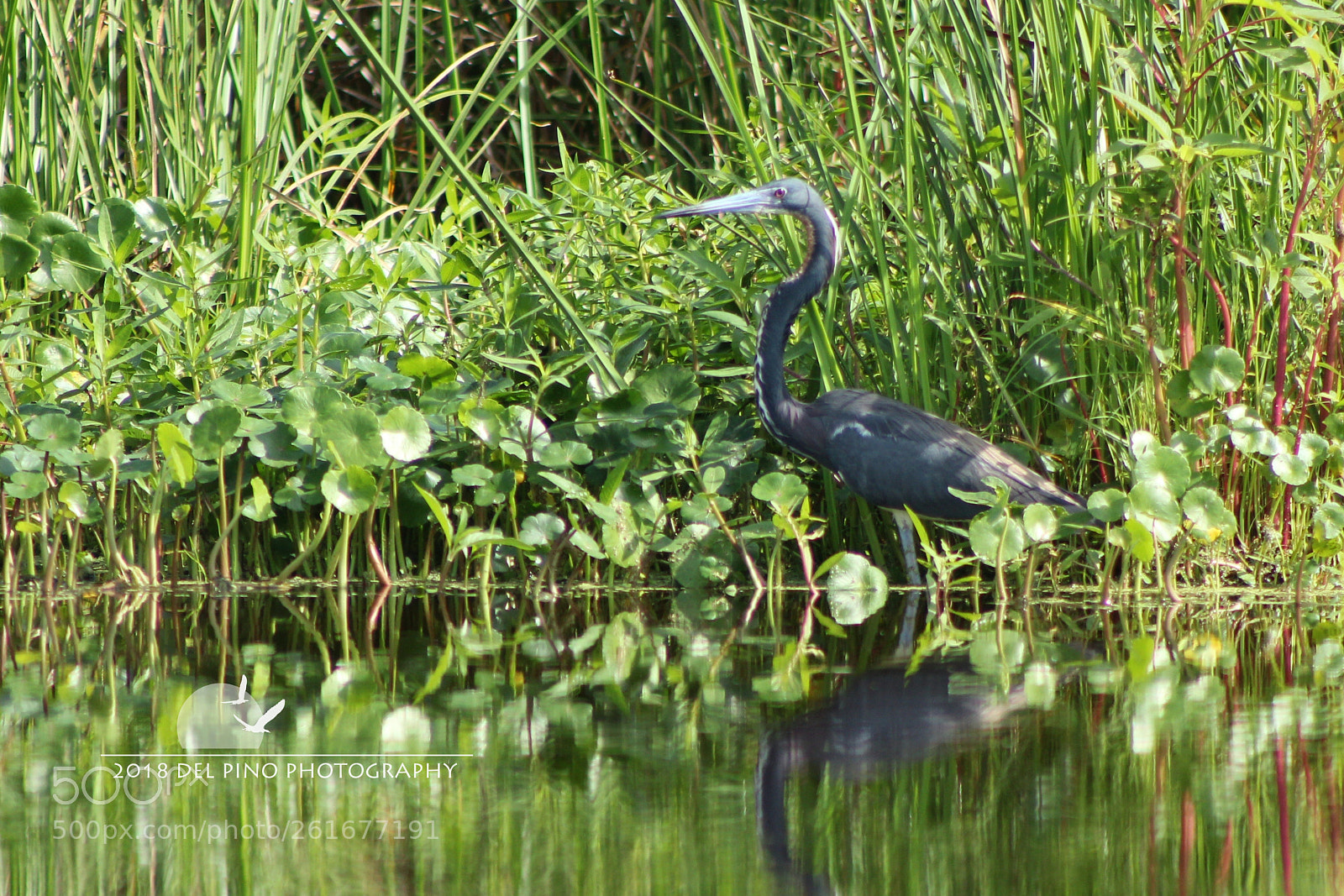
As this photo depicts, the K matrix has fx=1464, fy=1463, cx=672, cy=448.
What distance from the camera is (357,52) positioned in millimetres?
7609

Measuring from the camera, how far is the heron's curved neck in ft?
14.3

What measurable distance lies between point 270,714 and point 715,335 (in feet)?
8.10

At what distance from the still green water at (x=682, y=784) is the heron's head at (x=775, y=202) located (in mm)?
1925

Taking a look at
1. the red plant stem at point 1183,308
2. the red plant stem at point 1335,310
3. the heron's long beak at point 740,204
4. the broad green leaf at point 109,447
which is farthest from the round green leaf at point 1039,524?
the broad green leaf at point 109,447

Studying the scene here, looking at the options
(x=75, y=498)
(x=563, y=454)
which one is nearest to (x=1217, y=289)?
(x=563, y=454)

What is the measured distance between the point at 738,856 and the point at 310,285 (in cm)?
330

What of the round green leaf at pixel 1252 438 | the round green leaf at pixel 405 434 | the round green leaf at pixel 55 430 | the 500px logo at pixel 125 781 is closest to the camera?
the 500px logo at pixel 125 781

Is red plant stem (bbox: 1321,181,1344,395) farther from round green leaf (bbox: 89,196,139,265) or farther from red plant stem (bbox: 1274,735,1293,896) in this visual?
round green leaf (bbox: 89,196,139,265)

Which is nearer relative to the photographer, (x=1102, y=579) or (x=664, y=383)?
(x=1102, y=579)

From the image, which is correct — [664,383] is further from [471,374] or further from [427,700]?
[427,700]

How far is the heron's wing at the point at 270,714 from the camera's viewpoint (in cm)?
264

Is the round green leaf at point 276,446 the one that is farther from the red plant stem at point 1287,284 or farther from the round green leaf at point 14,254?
the red plant stem at point 1287,284

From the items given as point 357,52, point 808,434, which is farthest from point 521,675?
point 357,52

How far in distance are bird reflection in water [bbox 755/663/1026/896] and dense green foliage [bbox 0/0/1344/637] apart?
90 centimetres
